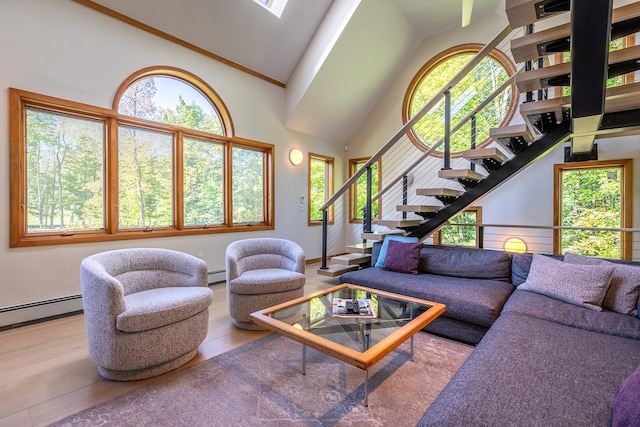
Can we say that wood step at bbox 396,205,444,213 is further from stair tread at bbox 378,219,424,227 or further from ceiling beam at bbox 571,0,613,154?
ceiling beam at bbox 571,0,613,154

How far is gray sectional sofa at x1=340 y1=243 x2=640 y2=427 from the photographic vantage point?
1053 mm

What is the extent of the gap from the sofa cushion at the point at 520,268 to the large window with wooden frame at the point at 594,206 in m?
1.39

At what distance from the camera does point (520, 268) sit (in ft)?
8.97

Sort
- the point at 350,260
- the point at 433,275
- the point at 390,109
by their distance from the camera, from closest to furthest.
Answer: the point at 433,275 → the point at 350,260 → the point at 390,109

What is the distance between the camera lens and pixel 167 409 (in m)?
1.57

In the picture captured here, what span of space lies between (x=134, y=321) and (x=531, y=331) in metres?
2.32

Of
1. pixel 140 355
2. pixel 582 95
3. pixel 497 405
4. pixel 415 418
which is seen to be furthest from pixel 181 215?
pixel 582 95

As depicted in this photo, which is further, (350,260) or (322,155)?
(322,155)

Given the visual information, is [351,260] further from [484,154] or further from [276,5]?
[276,5]

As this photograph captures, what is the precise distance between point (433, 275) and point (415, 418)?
1740 millimetres

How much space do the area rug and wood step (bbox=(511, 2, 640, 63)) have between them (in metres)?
2.17

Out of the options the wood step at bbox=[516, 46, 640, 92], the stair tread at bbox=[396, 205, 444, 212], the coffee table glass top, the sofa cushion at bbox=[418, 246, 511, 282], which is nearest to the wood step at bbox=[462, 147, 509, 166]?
the wood step at bbox=[516, 46, 640, 92]

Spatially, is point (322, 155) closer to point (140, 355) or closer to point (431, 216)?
point (431, 216)

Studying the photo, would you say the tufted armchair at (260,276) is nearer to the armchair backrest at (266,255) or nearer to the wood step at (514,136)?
the armchair backrest at (266,255)
